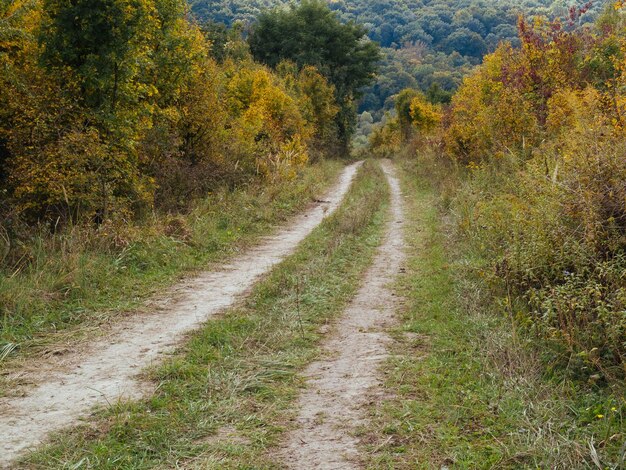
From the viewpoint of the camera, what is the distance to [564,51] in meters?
16.2

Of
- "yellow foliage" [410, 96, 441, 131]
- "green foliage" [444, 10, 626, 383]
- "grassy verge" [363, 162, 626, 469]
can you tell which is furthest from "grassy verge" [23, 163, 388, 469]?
"yellow foliage" [410, 96, 441, 131]

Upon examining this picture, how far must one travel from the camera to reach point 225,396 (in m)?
5.00

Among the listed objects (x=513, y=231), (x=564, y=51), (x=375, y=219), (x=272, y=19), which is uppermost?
(x=272, y=19)

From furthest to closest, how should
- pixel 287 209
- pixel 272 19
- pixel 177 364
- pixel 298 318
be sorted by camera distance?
pixel 272 19 → pixel 287 209 → pixel 298 318 → pixel 177 364

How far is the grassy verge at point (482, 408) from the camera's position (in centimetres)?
384

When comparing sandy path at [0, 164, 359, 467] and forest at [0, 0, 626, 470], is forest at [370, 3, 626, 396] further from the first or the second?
sandy path at [0, 164, 359, 467]

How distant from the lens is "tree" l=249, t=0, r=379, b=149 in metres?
47.8

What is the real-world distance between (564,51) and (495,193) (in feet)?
20.4

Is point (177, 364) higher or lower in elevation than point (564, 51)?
lower

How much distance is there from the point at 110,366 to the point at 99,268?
328 centimetres

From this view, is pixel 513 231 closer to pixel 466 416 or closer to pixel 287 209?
pixel 466 416

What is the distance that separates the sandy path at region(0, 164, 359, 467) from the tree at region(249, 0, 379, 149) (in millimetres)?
39535

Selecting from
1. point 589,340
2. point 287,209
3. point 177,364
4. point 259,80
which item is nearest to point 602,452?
point 589,340

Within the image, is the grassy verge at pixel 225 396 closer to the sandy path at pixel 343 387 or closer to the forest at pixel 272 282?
the forest at pixel 272 282
